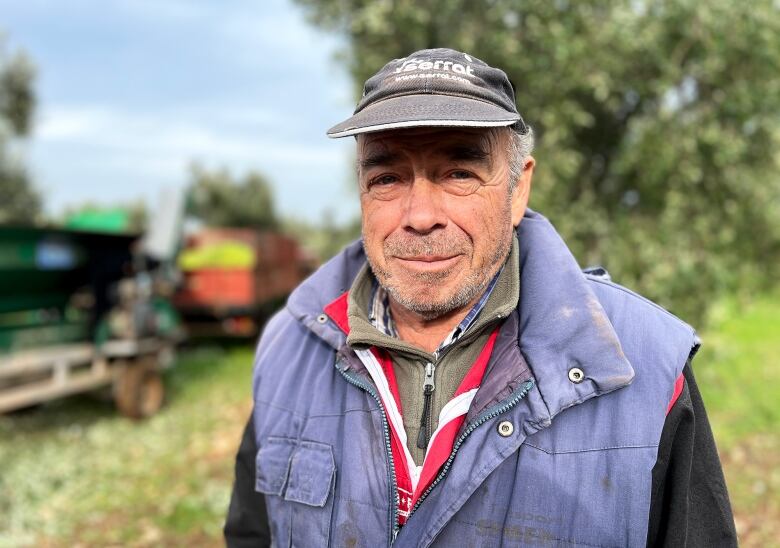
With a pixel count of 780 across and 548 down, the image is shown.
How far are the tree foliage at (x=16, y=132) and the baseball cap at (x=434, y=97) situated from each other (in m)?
21.5

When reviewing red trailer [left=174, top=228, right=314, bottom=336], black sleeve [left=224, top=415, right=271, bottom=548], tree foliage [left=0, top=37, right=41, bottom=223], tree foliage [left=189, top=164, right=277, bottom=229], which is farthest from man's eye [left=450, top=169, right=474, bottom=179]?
tree foliage [left=189, top=164, right=277, bottom=229]

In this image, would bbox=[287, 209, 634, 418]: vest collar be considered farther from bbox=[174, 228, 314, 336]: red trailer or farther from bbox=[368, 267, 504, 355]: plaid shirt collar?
bbox=[174, 228, 314, 336]: red trailer

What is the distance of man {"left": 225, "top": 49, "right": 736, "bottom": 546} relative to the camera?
1.62 m

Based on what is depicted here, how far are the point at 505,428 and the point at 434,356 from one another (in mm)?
315

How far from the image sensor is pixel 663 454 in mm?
1630

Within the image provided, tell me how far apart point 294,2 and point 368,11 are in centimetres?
210

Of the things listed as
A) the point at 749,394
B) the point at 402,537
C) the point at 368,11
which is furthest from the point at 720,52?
the point at 402,537

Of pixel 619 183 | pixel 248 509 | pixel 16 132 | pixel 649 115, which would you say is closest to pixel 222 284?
pixel 619 183

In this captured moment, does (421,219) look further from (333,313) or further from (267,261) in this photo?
(267,261)

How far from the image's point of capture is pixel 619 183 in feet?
24.4

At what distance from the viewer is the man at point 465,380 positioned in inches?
63.9

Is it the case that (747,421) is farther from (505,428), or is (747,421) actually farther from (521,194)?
(505,428)

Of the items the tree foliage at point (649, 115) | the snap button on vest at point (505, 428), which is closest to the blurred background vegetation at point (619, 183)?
the tree foliage at point (649, 115)

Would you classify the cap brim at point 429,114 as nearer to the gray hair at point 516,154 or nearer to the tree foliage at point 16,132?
the gray hair at point 516,154
